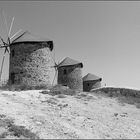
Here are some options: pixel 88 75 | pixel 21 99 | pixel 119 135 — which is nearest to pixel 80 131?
pixel 119 135

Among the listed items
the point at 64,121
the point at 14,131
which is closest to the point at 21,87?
the point at 64,121

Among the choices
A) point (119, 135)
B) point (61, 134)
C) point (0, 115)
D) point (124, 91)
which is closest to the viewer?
point (61, 134)

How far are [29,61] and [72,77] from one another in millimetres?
12305

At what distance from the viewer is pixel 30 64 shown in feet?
73.6

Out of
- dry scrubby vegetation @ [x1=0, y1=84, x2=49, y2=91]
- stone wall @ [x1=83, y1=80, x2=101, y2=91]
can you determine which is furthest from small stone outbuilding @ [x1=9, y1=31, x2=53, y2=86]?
stone wall @ [x1=83, y1=80, x2=101, y2=91]

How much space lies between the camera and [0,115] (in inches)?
384

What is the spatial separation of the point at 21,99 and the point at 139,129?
7522 millimetres

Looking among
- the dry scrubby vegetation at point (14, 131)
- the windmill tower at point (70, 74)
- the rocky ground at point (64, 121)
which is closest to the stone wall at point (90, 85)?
the windmill tower at point (70, 74)

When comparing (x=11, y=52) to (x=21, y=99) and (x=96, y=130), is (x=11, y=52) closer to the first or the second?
(x=21, y=99)

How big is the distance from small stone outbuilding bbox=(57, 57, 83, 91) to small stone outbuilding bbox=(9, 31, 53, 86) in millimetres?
10038

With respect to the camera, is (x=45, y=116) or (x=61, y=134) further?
(x=45, y=116)

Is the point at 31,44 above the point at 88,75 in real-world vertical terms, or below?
above

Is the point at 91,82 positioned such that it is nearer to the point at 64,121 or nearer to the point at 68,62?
the point at 68,62

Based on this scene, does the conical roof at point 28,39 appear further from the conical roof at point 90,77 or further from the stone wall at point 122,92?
the conical roof at point 90,77
